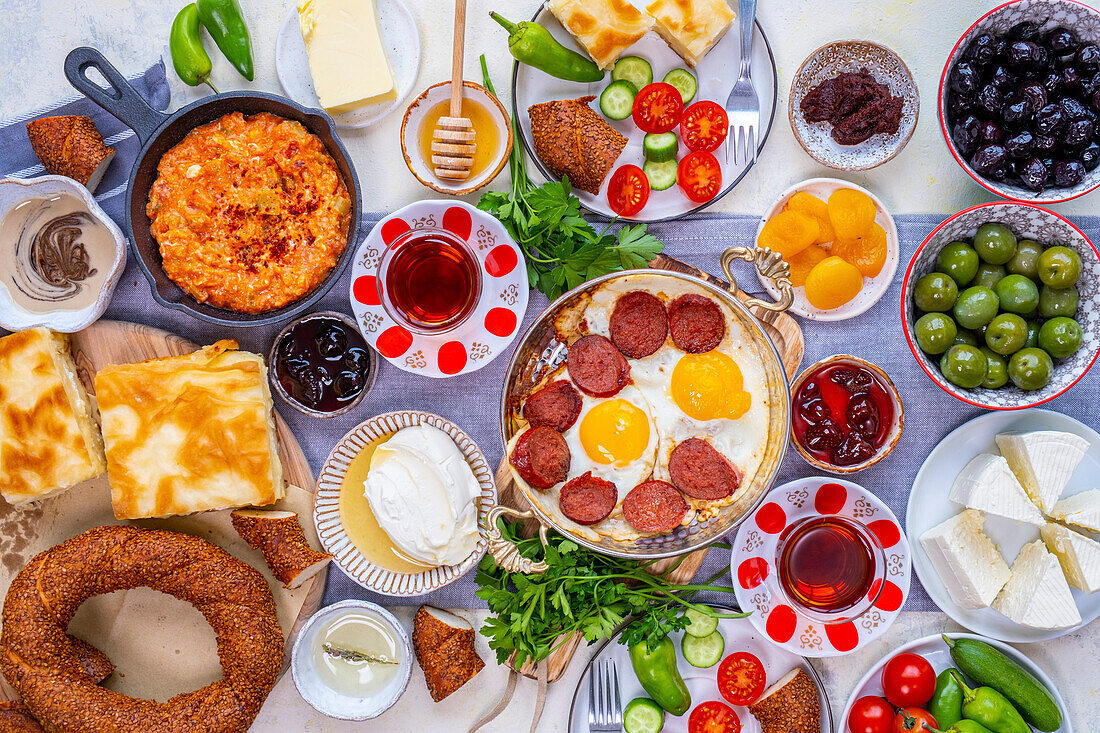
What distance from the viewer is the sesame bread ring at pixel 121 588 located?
3598mm

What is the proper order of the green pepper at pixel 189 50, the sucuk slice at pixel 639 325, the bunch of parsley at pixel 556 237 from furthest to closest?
1. the green pepper at pixel 189 50
2. the bunch of parsley at pixel 556 237
3. the sucuk slice at pixel 639 325

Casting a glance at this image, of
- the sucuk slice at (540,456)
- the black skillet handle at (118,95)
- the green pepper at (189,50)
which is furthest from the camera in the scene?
the green pepper at (189,50)

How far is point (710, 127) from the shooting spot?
3811 mm

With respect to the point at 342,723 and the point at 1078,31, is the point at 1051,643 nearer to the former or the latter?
the point at 1078,31

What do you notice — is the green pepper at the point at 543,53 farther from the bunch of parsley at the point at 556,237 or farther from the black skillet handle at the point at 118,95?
the black skillet handle at the point at 118,95

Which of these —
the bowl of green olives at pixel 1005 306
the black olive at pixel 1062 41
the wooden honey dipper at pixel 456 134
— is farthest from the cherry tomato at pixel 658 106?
the black olive at pixel 1062 41

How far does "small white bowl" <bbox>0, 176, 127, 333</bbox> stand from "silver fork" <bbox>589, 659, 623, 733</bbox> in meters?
3.24

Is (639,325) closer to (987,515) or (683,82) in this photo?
(683,82)

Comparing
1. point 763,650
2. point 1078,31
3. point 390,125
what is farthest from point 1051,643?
point 390,125

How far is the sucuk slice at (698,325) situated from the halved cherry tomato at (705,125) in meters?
0.90

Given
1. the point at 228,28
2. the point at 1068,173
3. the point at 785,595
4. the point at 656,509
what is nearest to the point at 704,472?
the point at 656,509

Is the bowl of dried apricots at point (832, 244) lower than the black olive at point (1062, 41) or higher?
lower

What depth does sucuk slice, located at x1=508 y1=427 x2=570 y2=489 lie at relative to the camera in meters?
3.38

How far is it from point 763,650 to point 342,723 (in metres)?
2.41
